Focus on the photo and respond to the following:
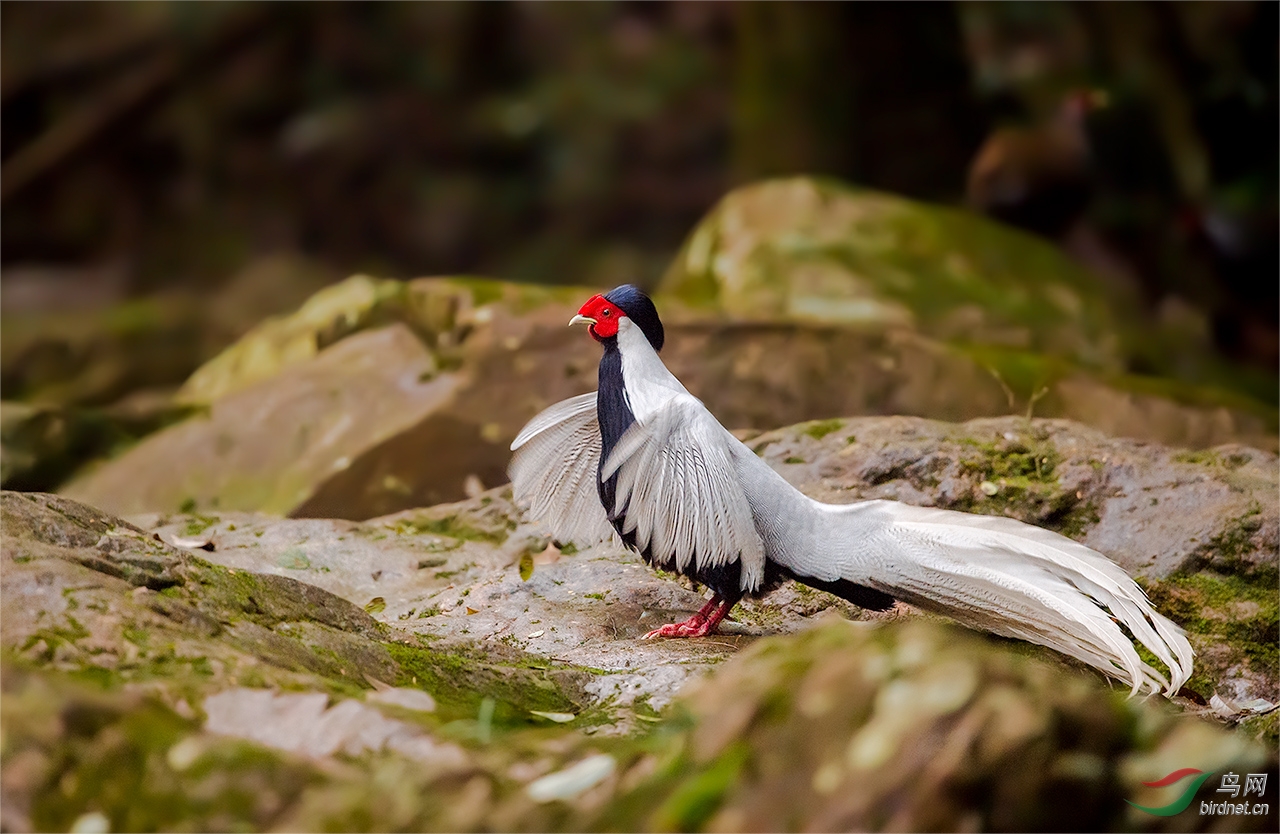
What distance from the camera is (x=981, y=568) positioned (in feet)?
9.95

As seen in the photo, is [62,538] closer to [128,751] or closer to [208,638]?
[208,638]

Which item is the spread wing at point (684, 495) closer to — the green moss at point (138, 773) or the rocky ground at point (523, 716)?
the rocky ground at point (523, 716)

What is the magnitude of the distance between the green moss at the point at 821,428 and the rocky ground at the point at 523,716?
119 cm

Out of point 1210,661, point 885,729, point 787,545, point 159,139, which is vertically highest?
point 159,139

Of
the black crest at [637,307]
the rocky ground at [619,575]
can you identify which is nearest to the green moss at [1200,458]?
the rocky ground at [619,575]

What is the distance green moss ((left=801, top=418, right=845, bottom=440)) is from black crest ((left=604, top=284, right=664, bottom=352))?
1.18 metres

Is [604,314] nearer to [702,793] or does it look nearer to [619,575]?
[619,575]

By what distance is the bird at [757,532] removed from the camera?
2.97m

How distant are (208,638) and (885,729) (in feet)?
4.41

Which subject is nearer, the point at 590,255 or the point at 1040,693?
the point at 1040,693

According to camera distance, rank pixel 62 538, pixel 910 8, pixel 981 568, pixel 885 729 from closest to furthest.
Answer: pixel 885 729 → pixel 62 538 → pixel 981 568 → pixel 910 8

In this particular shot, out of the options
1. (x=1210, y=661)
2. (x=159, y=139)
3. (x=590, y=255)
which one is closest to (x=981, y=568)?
(x=1210, y=661)

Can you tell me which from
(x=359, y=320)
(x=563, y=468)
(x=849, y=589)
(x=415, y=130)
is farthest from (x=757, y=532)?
(x=415, y=130)

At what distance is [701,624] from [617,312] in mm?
922
